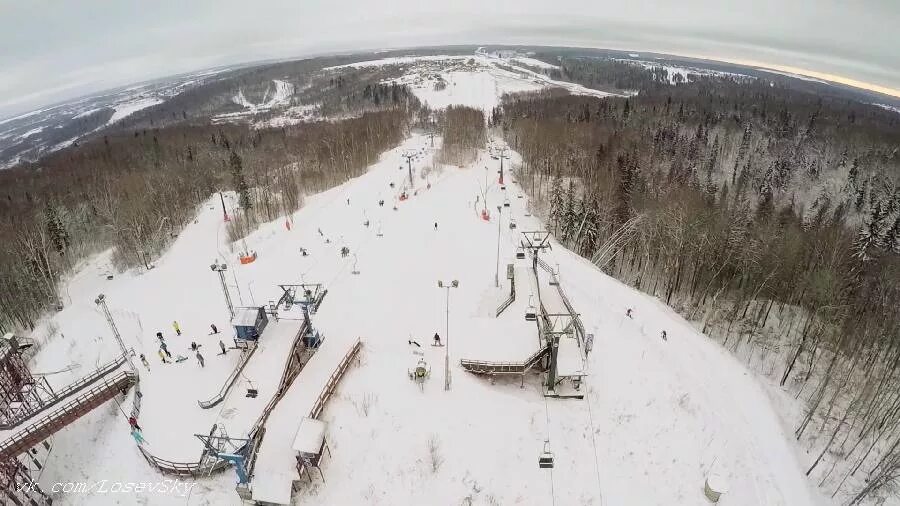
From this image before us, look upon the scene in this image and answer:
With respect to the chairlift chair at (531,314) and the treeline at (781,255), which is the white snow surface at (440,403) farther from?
the treeline at (781,255)

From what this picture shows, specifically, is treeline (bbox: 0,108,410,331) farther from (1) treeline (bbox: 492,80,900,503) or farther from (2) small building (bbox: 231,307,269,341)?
(1) treeline (bbox: 492,80,900,503)

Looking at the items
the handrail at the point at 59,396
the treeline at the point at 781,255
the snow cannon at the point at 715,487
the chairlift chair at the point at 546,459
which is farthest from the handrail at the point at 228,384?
the treeline at the point at 781,255

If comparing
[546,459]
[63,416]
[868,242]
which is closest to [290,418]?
[546,459]

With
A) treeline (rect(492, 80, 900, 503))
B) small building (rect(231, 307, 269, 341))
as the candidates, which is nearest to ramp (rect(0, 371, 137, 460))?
small building (rect(231, 307, 269, 341))

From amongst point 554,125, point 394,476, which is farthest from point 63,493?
point 554,125

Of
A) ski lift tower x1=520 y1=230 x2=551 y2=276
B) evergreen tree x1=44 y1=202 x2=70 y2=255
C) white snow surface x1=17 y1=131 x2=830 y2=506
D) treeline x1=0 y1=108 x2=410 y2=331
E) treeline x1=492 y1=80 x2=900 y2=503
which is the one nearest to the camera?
white snow surface x1=17 y1=131 x2=830 y2=506

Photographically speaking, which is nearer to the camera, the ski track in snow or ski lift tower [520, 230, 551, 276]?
the ski track in snow

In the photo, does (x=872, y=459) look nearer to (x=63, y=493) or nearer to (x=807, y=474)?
(x=807, y=474)

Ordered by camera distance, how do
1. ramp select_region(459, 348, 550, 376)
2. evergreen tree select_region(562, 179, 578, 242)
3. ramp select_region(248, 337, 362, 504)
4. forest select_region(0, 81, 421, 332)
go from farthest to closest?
1. evergreen tree select_region(562, 179, 578, 242)
2. forest select_region(0, 81, 421, 332)
3. ramp select_region(459, 348, 550, 376)
4. ramp select_region(248, 337, 362, 504)
